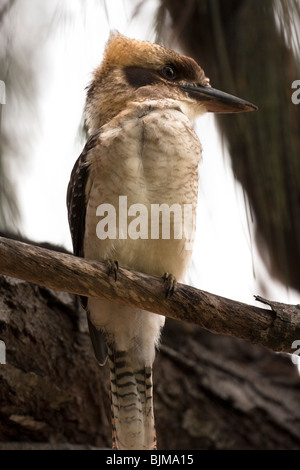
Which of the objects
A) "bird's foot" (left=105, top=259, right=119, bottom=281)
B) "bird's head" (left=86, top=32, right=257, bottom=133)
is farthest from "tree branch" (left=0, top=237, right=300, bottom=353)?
"bird's head" (left=86, top=32, right=257, bottom=133)

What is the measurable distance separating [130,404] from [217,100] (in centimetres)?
116

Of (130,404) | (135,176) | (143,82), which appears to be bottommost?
(130,404)

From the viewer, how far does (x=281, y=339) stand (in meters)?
2.11

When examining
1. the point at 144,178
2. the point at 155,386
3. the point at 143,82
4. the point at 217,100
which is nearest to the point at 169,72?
the point at 143,82

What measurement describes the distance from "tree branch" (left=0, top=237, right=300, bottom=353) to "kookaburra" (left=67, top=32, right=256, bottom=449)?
0.33 metres

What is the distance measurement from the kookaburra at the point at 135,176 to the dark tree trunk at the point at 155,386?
0.15 metres

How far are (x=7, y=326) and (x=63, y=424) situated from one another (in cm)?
45

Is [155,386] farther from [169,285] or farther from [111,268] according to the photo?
[111,268]

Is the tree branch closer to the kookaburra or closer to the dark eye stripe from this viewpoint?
the kookaburra

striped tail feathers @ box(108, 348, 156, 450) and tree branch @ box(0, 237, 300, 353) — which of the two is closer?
tree branch @ box(0, 237, 300, 353)

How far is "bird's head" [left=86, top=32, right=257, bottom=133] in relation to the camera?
8.68ft

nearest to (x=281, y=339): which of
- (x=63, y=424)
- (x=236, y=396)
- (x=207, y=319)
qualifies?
Answer: (x=207, y=319)

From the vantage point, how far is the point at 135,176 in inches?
92.3
